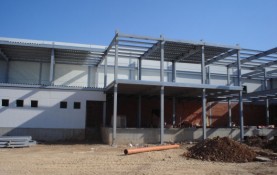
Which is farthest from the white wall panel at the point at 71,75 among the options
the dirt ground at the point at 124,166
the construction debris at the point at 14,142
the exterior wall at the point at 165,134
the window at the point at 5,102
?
the dirt ground at the point at 124,166

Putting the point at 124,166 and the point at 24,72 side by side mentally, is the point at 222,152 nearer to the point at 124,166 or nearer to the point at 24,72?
the point at 124,166

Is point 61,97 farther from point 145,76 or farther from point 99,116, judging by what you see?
point 145,76

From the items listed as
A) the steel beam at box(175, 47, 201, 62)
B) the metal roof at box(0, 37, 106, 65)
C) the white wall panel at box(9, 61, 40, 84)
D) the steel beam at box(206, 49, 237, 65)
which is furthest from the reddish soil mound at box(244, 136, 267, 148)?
the white wall panel at box(9, 61, 40, 84)

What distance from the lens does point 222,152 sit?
14.8m

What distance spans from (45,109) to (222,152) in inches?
553

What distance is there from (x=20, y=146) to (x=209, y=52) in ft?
50.9

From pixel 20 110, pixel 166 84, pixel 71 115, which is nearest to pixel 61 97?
pixel 71 115

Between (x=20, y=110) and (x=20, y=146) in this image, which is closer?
(x=20, y=146)

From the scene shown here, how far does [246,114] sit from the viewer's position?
105 feet

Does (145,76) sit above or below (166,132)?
above

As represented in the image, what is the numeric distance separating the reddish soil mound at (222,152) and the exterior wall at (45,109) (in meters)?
10.9

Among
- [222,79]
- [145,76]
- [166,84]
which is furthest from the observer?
[222,79]

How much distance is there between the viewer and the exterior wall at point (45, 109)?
74.4 ft

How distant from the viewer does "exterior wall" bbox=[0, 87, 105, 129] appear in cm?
2267
